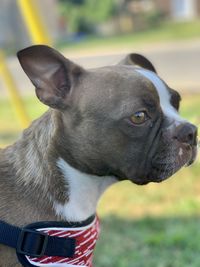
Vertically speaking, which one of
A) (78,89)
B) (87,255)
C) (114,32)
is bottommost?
(114,32)

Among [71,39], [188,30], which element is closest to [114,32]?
[71,39]

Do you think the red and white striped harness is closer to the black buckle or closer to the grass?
the black buckle

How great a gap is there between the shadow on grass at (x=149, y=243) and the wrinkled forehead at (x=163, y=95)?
1.62 metres

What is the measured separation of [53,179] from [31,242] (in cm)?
33

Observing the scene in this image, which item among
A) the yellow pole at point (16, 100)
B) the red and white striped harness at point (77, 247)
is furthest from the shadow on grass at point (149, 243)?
the yellow pole at point (16, 100)

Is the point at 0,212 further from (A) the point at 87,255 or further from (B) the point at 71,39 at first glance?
(B) the point at 71,39

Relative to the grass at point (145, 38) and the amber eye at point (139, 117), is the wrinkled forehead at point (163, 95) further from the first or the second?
the grass at point (145, 38)

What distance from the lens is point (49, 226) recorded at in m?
2.95

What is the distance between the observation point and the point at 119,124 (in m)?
2.95

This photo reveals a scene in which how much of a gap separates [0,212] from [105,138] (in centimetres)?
64

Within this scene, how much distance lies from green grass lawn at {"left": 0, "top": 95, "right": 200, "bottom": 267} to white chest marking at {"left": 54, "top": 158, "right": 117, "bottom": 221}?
142cm

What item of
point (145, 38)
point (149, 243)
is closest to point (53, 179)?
point (149, 243)

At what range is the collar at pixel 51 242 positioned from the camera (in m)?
2.90

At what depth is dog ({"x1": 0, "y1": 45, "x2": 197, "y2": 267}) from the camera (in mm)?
2932
